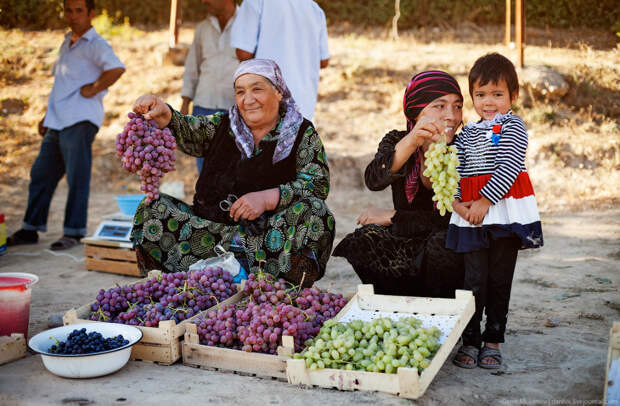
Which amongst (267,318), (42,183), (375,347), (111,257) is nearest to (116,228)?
(111,257)

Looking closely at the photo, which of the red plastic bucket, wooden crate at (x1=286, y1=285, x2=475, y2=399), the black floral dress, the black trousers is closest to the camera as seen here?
wooden crate at (x1=286, y1=285, x2=475, y2=399)

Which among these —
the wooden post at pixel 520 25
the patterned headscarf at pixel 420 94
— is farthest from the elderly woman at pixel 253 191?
the wooden post at pixel 520 25

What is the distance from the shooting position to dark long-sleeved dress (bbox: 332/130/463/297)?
9.98 feet

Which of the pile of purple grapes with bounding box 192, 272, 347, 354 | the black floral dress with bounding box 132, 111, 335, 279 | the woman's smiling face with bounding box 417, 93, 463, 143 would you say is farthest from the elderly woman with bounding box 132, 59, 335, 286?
the woman's smiling face with bounding box 417, 93, 463, 143

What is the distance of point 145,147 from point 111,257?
1.55 metres

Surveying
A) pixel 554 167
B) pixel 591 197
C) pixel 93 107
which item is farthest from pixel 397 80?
pixel 93 107

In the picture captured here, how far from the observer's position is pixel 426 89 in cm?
307

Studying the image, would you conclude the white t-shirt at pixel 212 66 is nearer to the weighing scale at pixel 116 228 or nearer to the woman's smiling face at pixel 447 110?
the weighing scale at pixel 116 228

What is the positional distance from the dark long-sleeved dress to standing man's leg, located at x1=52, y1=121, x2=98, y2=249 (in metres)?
2.88

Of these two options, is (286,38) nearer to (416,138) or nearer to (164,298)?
(416,138)

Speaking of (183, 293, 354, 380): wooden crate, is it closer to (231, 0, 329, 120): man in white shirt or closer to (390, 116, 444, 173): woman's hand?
(390, 116, 444, 173): woman's hand

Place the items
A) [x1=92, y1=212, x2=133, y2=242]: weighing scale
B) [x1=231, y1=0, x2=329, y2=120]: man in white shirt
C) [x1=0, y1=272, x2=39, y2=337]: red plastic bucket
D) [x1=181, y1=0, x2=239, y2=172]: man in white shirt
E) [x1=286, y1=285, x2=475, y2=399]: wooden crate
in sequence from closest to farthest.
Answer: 1. [x1=286, y1=285, x2=475, y2=399]: wooden crate
2. [x1=0, y1=272, x2=39, y2=337]: red plastic bucket
3. [x1=231, y1=0, x2=329, y2=120]: man in white shirt
4. [x1=92, y1=212, x2=133, y2=242]: weighing scale
5. [x1=181, y1=0, x2=239, y2=172]: man in white shirt

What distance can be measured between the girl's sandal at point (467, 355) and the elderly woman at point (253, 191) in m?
1.07

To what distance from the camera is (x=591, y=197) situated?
274 inches
